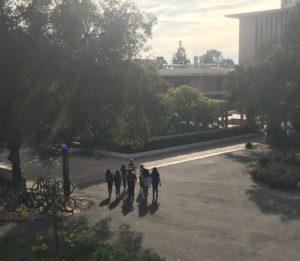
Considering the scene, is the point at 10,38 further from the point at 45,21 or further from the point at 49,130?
the point at 49,130

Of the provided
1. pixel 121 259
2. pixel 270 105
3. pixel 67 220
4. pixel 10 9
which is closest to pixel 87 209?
pixel 67 220

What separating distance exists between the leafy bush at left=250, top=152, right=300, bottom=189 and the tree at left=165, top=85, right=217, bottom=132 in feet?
44.5

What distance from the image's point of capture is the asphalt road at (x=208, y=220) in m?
12.3

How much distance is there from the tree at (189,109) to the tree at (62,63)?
2022 cm

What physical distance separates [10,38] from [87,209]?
6919mm

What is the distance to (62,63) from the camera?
15.1 m

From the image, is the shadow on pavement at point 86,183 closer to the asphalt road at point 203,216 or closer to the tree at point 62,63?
the asphalt road at point 203,216

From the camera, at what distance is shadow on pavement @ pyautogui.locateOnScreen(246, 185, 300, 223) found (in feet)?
51.2

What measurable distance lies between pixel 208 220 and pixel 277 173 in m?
6.85

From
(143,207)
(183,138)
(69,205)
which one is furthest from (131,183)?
(183,138)

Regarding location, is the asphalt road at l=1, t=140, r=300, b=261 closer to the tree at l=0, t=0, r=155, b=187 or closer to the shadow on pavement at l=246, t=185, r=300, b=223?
the shadow on pavement at l=246, t=185, r=300, b=223

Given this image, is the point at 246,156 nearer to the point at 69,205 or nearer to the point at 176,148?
the point at 176,148

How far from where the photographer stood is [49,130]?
1603 centimetres

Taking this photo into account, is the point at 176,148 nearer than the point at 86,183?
No
